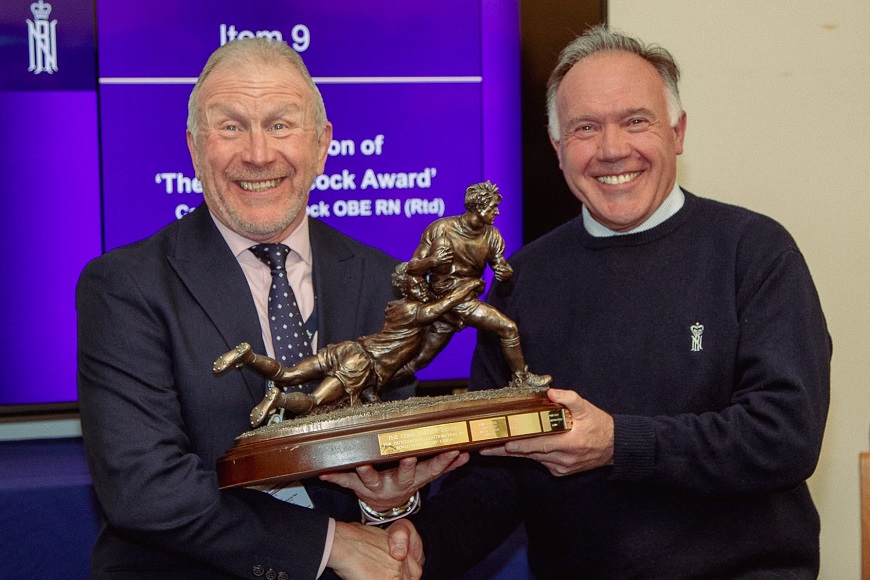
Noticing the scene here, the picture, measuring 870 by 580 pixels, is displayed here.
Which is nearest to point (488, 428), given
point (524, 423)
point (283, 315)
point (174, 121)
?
point (524, 423)

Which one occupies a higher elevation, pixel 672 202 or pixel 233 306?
pixel 672 202

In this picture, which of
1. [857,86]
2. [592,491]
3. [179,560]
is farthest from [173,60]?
[857,86]

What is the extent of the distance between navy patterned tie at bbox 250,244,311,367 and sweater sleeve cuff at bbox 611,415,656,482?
25.5 inches

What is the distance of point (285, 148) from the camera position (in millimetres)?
2035

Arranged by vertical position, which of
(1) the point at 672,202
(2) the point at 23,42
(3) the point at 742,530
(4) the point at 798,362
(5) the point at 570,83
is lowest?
(3) the point at 742,530

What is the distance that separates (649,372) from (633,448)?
0.85 ft

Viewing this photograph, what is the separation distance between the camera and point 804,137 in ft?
10.8

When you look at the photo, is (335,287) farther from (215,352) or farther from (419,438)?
(419,438)

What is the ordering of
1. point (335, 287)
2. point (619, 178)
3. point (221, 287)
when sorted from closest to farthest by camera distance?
point (221, 287) < point (335, 287) < point (619, 178)

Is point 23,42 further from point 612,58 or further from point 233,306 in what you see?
point 612,58

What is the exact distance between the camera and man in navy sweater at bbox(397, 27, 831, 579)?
2062 mm

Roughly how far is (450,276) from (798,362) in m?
0.77

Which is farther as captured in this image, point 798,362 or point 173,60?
point 173,60

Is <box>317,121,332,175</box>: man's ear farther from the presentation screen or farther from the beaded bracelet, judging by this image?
the presentation screen
